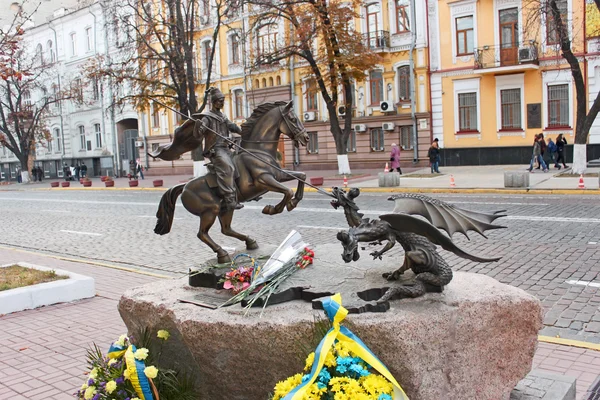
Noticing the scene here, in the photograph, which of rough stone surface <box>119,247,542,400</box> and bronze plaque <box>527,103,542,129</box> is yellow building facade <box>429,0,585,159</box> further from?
rough stone surface <box>119,247,542,400</box>

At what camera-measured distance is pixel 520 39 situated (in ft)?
96.5

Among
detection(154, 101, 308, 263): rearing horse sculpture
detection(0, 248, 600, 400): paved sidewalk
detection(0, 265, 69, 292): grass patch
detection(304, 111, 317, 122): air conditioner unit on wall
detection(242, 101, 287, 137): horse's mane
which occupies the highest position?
detection(304, 111, 317, 122): air conditioner unit on wall

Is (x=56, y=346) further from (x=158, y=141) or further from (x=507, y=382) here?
(x=158, y=141)

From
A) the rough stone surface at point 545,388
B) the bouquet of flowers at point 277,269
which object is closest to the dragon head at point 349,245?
the bouquet of flowers at point 277,269

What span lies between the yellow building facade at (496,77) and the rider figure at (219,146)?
24.7m

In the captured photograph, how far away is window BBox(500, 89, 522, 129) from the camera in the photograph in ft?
97.9

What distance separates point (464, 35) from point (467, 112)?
12.8ft

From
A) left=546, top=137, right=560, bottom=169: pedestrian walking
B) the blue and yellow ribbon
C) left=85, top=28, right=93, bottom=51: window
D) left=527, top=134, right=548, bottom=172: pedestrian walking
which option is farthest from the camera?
left=85, top=28, right=93, bottom=51: window

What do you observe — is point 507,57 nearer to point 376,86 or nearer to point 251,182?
point 376,86

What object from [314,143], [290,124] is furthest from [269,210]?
[314,143]

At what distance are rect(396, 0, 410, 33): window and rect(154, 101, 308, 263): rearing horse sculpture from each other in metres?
28.1

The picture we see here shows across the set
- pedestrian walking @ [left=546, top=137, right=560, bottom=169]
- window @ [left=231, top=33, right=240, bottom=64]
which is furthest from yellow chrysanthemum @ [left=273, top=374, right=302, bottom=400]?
window @ [left=231, top=33, right=240, bottom=64]

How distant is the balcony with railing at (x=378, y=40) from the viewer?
108 feet

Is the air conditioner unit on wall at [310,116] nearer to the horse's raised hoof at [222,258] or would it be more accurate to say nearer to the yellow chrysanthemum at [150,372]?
the horse's raised hoof at [222,258]
